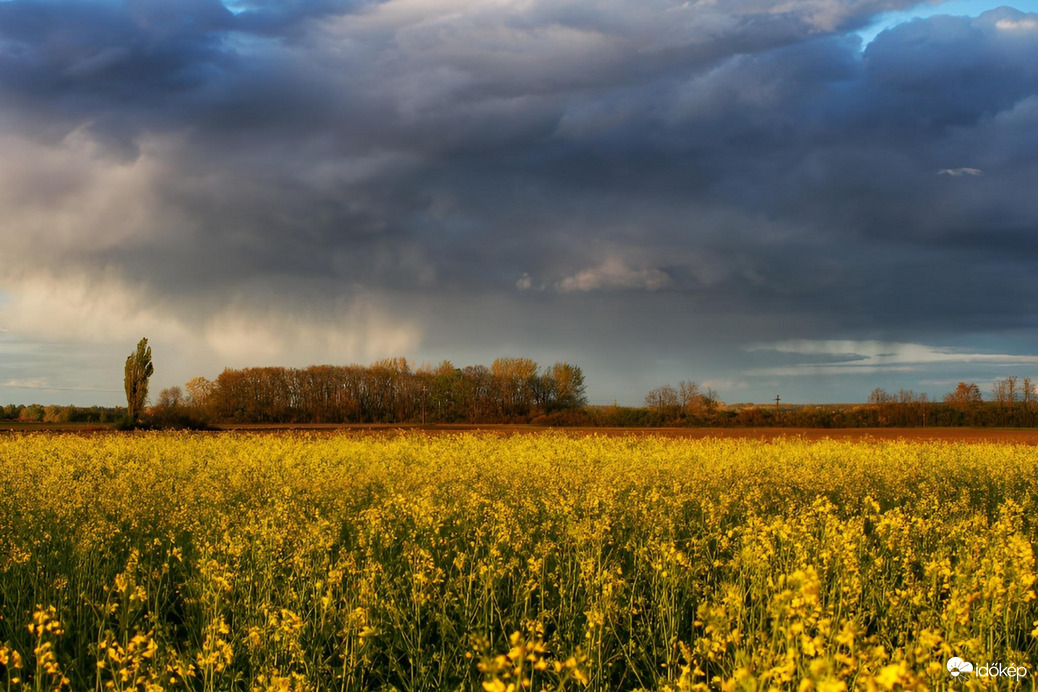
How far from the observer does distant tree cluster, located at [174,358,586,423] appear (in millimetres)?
54094

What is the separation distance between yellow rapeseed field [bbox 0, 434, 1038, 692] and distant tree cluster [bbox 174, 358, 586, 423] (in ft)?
140

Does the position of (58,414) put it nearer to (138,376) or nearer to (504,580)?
(138,376)

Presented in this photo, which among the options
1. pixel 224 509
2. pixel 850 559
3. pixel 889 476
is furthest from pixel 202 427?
pixel 850 559

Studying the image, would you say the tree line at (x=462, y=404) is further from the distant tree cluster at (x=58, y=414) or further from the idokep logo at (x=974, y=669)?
the idokep logo at (x=974, y=669)

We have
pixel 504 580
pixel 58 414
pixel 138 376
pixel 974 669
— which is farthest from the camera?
pixel 58 414

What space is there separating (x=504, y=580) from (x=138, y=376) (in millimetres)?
48115

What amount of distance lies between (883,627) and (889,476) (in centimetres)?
871

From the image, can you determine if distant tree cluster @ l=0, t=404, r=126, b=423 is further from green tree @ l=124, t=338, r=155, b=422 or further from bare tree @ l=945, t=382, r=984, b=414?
bare tree @ l=945, t=382, r=984, b=414

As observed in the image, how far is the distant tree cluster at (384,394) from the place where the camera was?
54.1m

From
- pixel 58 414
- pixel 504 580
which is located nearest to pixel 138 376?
pixel 58 414

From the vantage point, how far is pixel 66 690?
16.1ft

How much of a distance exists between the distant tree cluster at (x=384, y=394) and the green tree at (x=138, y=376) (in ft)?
22.2

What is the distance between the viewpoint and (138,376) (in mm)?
46375

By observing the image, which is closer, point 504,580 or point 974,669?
point 974,669
